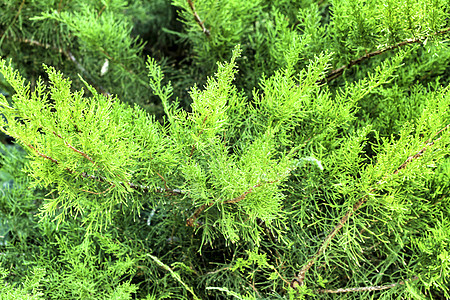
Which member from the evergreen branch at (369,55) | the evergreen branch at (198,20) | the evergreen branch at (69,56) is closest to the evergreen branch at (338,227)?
the evergreen branch at (369,55)

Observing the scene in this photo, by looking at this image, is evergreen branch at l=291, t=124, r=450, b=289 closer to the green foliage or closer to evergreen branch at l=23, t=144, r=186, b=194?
the green foliage

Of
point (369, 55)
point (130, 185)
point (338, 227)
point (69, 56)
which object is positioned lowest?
point (69, 56)

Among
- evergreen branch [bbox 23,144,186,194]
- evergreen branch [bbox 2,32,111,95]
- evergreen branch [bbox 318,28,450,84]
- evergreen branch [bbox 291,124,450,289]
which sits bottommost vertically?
evergreen branch [bbox 2,32,111,95]

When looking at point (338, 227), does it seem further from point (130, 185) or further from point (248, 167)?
point (130, 185)

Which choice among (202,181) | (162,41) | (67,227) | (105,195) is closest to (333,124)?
(202,181)

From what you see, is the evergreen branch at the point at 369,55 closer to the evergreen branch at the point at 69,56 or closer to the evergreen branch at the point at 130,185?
the evergreen branch at the point at 130,185

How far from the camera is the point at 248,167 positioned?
1.51 feet

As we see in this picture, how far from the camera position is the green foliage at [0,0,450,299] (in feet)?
1.51

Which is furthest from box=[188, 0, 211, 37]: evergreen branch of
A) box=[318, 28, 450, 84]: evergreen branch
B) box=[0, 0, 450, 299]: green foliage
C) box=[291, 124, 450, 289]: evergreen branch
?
box=[291, 124, 450, 289]: evergreen branch

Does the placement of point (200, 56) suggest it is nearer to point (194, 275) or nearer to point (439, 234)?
point (194, 275)

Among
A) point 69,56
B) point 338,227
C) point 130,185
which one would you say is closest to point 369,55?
point 338,227

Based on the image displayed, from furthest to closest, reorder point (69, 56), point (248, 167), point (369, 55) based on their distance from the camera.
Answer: point (69, 56), point (369, 55), point (248, 167)

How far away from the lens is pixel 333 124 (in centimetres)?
57

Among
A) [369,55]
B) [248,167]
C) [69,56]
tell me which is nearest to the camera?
[248,167]
